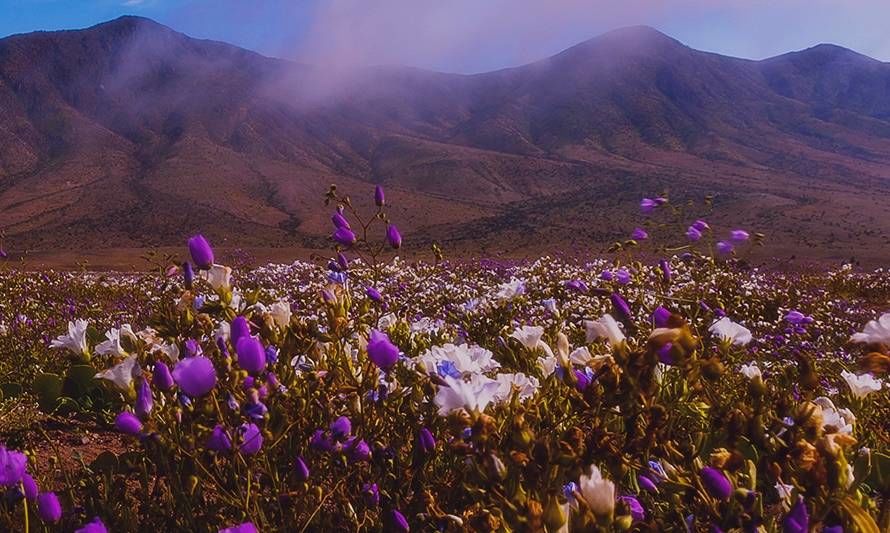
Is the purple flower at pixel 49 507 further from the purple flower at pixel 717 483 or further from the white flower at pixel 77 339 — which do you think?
the purple flower at pixel 717 483

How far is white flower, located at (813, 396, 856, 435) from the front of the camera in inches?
64.6

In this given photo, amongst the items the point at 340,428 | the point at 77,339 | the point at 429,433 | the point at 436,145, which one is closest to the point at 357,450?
the point at 340,428

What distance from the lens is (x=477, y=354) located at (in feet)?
8.04

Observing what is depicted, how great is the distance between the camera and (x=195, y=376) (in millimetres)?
1579

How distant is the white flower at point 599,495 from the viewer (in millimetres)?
1230

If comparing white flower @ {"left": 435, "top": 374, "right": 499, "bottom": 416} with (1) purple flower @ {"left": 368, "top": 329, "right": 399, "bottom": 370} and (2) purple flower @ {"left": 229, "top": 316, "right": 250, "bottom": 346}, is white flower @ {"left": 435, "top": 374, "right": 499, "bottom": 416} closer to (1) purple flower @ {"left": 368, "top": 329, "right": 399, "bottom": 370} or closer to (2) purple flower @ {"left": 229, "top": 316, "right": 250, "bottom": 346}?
(1) purple flower @ {"left": 368, "top": 329, "right": 399, "bottom": 370}

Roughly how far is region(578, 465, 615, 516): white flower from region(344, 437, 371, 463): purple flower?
0.78 m

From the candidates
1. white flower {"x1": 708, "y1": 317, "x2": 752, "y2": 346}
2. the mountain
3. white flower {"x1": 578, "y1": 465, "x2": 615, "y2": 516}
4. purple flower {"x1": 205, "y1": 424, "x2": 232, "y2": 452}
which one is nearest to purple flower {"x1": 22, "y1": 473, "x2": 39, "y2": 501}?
purple flower {"x1": 205, "y1": 424, "x2": 232, "y2": 452}

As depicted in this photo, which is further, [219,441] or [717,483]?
[219,441]

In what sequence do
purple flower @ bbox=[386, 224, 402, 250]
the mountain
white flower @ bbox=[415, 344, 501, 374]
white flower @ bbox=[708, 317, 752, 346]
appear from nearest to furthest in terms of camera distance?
white flower @ bbox=[415, 344, 501, 374], white flower @ bbox=[708, 317, 752, 346], purple flower @ bbox=[386, 224, 402, 250], the mountain

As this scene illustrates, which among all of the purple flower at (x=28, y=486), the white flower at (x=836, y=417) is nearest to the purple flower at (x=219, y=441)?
the purple flower at (x=28, y=486)

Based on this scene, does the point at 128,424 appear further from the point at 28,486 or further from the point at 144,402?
the point at 28,486

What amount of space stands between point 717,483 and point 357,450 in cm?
98

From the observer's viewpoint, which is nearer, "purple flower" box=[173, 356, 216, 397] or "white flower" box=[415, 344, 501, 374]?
"purple flower" box=[173, 356, 216, 397]
